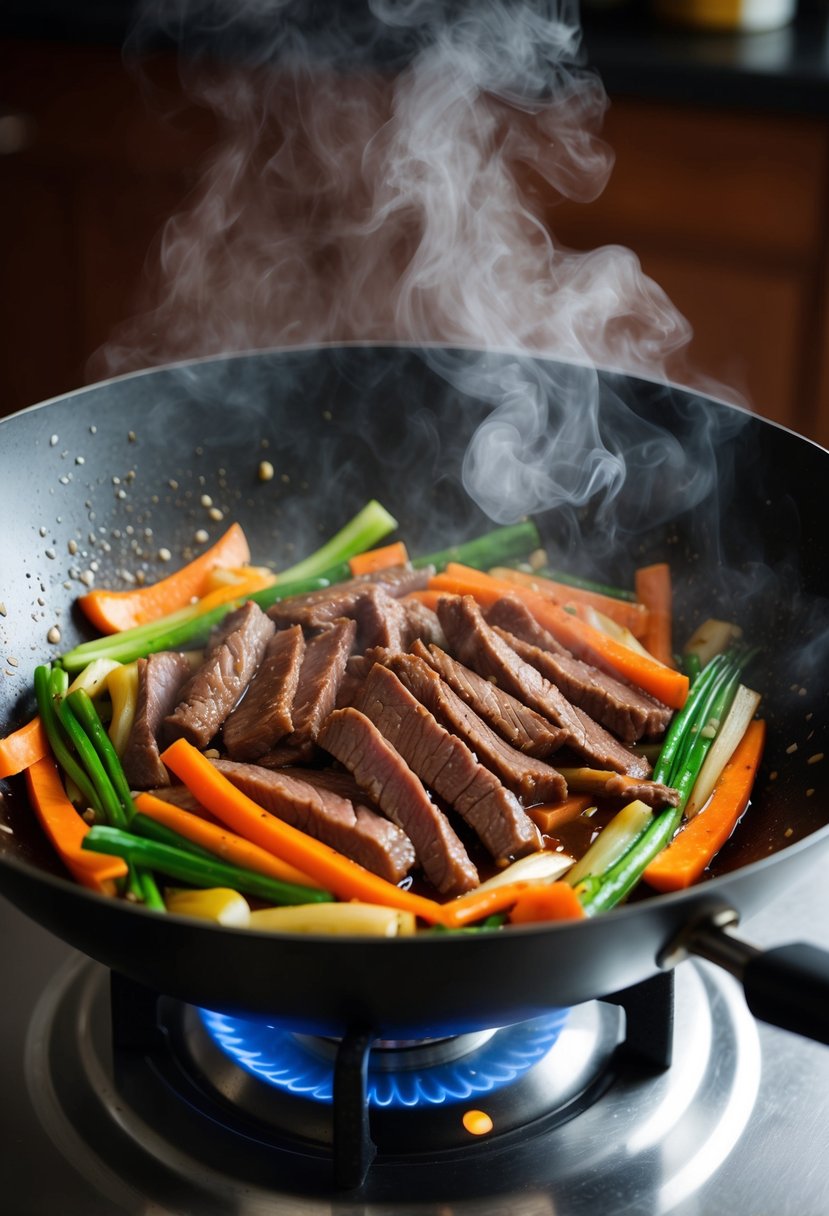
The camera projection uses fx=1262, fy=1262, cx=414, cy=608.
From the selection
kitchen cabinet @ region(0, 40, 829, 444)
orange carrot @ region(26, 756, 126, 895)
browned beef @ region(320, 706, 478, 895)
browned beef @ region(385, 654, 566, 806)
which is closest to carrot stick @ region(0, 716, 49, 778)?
orange carrot @ region(26, 756, 126, 895)

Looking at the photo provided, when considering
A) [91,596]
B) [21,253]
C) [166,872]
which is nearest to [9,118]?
[21,253]

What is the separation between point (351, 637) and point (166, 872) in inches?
25.2

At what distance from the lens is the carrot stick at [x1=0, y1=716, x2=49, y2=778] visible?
1.88 metres

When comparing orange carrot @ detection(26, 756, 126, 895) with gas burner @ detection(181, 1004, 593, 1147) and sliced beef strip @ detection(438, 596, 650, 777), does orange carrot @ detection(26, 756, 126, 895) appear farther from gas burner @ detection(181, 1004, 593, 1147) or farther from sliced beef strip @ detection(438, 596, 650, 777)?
sliced beef strip @ detection(438, 596, 650, 777)

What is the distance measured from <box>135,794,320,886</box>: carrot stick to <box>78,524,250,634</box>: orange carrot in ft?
1.76

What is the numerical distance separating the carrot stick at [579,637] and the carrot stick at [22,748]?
0.77m

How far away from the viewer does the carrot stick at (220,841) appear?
5.41 feet

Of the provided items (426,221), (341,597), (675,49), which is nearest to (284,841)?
(341,597)

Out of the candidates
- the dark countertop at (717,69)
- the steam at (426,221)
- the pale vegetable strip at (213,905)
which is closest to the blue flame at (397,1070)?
the pale vegetable strip at (213,905)

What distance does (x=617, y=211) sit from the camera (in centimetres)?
375

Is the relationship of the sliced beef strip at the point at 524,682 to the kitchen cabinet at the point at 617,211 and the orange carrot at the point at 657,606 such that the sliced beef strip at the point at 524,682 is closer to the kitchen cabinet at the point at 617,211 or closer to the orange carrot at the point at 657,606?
the orange carrot at the point at 657,606

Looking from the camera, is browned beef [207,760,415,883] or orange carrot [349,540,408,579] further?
orange carrot [349,540,408,579]

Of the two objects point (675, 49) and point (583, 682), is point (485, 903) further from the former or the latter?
point (675, 49)

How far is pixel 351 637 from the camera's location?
2158 millimetres
